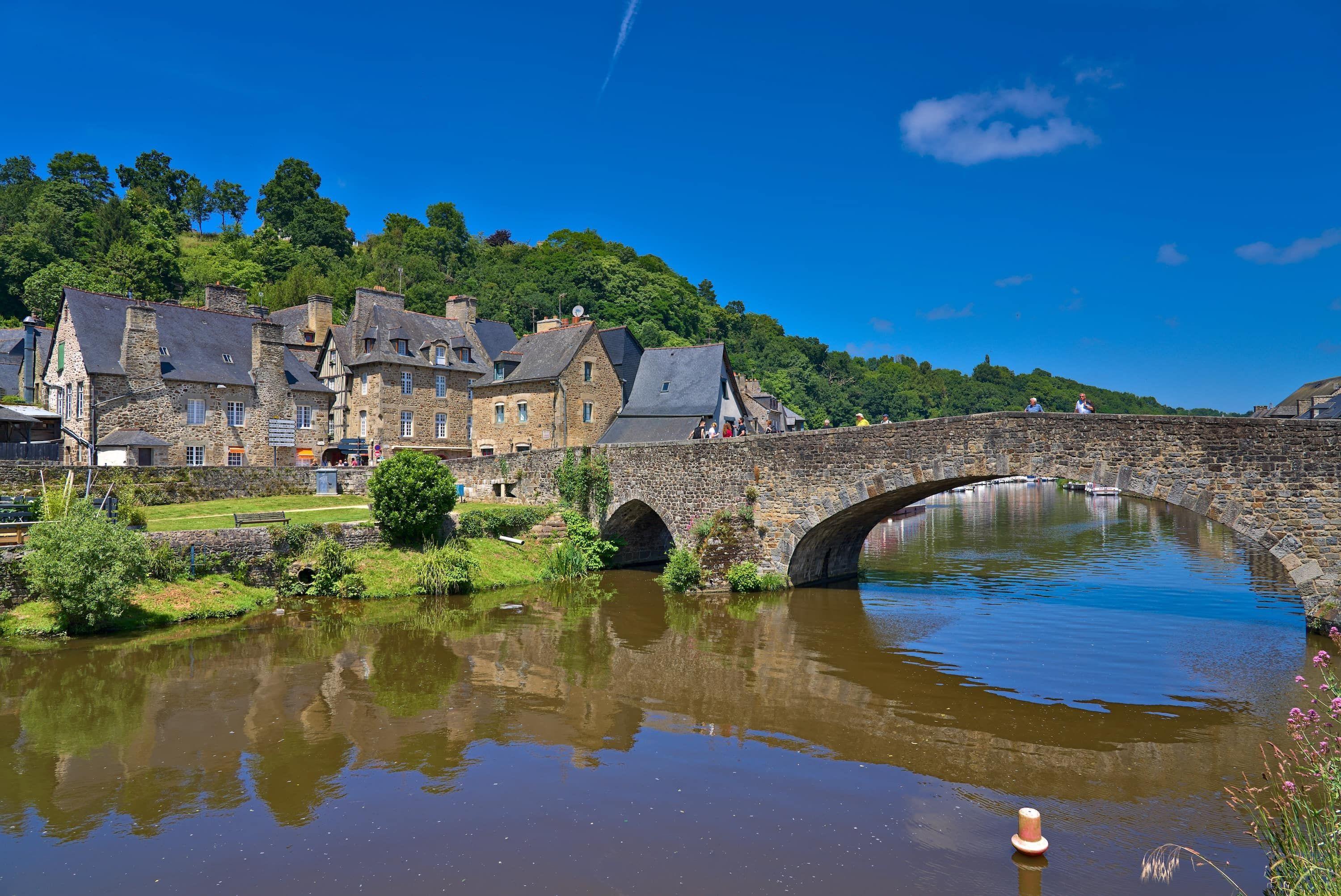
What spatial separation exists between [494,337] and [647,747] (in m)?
37.4

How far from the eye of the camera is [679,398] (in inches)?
1444

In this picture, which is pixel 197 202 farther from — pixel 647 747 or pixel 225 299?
pixel 647 747

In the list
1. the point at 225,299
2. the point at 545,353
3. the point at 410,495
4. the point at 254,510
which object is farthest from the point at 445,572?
the point at 225,299

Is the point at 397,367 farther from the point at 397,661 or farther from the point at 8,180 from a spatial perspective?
the point at 8,180

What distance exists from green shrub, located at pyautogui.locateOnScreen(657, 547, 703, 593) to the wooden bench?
10.6 meters

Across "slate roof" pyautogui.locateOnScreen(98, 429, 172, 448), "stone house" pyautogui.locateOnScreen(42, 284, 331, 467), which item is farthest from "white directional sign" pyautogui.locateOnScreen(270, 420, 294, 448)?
"slate roof" pyautogui.locateOnScreen(98, 429, 172, 448)

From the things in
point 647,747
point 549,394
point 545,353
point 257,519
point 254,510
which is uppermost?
point 545,353

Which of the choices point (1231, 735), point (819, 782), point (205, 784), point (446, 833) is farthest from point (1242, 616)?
point (205, 784)

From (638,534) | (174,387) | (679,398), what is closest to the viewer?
(638,534)

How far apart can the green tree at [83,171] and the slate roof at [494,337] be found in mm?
54743

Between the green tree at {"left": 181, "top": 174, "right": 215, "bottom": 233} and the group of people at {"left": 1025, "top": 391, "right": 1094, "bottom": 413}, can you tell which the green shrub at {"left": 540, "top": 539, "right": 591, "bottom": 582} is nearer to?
the group of people at {"left": 1025, "top": 391, "right": 1094, "bottom": 413}

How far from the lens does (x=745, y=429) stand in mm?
30219

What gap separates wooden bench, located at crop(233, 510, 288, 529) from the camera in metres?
22.0

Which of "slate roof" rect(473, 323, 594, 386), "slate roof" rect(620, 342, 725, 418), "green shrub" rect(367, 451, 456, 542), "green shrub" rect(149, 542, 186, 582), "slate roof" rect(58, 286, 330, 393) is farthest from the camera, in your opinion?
"slate roof" rect(473, 323, 594, 386)
